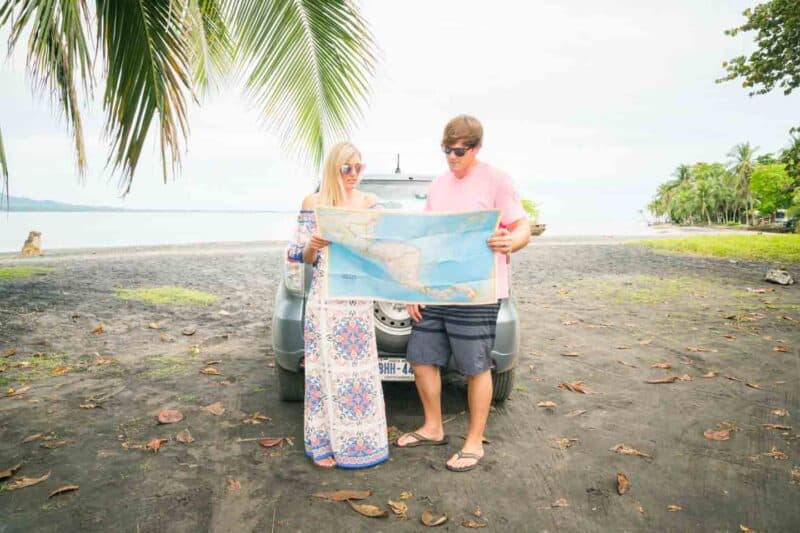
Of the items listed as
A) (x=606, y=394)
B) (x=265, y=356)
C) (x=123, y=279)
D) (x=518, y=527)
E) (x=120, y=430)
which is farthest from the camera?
(x=123, y=279)

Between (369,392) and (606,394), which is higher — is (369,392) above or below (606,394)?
above

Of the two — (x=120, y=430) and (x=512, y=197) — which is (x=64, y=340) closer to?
(x=120, y=430)

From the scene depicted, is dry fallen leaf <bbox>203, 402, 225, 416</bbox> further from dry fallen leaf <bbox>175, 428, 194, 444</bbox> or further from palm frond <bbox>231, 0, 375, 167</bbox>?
palm frond <bbox>231, 0, 375, 167</bbox>

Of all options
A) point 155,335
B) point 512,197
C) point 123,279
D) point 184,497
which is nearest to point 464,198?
point 512,197

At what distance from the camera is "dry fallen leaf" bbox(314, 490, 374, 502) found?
2.60m

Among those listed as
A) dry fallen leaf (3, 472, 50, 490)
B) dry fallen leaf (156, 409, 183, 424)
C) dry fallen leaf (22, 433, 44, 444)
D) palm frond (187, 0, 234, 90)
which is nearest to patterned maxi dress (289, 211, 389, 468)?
dry fallen leaf (156, 409, 183, 424)

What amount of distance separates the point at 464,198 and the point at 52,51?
260 cm

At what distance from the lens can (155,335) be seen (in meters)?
5.82

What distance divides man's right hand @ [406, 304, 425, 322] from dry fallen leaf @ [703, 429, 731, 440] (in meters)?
2.04

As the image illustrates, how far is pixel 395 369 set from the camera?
10.9ft

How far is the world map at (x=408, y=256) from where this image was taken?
9.03 ft

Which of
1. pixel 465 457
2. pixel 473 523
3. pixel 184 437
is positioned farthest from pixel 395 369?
pixel 184 437

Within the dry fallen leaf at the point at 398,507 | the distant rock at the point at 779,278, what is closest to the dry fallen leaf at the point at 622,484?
the dry fallen leaf at the point at 398,507

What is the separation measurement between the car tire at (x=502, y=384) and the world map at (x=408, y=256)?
107 centimetres
